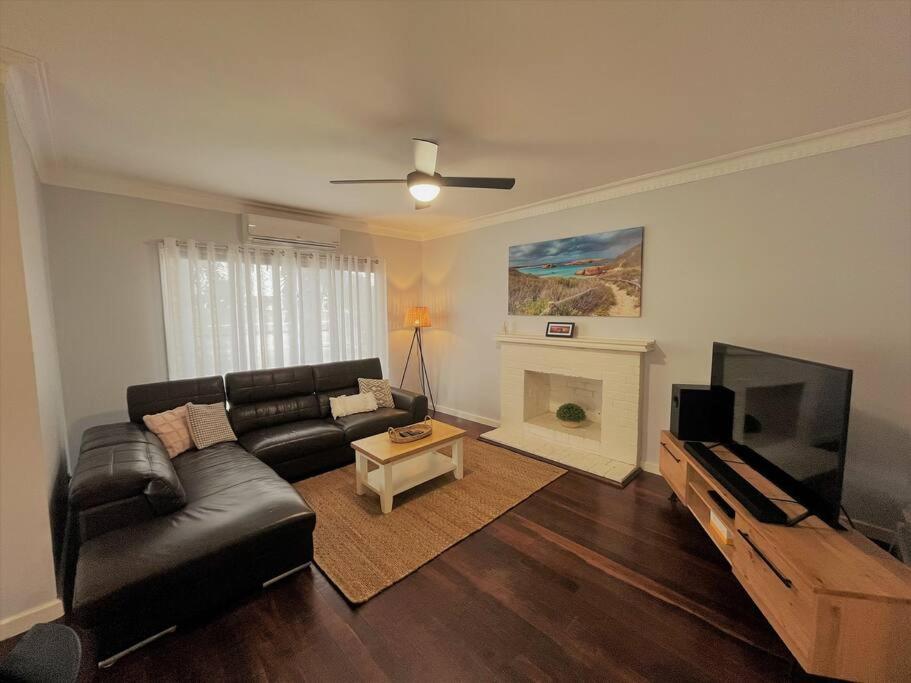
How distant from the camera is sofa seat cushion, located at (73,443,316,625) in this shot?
1.48 metres

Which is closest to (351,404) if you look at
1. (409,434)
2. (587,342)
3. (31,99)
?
(409,434)

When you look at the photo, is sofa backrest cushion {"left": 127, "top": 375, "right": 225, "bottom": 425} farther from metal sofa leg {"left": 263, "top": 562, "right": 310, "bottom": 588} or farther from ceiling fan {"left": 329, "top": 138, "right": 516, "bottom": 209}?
ceiling fan {"left": 329, "top": 138, "right": 516, "bottom": 209}

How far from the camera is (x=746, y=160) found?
2.64 meters

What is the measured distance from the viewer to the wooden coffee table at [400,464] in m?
2.64

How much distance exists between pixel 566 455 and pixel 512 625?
6.61 feet

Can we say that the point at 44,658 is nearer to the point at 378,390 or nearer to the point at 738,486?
the point at 738,486

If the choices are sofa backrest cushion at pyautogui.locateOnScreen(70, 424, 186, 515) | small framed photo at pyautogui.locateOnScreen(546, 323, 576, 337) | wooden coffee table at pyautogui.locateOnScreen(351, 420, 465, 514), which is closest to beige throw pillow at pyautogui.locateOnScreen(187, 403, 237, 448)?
sofa backrest cushion at pyautogui.locateOnScreen(70, 424, 186, 515)

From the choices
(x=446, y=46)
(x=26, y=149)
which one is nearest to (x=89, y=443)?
(x=26, y=149)

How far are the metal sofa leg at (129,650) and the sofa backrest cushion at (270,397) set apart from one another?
1.69m

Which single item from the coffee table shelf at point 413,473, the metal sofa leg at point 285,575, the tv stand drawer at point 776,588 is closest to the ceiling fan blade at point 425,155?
the coffee table shelf at point 413,473

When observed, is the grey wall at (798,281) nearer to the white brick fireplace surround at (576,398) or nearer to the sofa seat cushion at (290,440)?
the white brick fireplace surround at (576,398)

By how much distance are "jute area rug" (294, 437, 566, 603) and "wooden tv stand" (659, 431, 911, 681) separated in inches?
58.6

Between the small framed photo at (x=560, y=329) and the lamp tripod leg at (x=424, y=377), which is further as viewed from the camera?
the lamp tripod leg at (x=424, y=377)

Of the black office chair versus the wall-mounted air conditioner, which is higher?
the wall-mounted air conditioner
